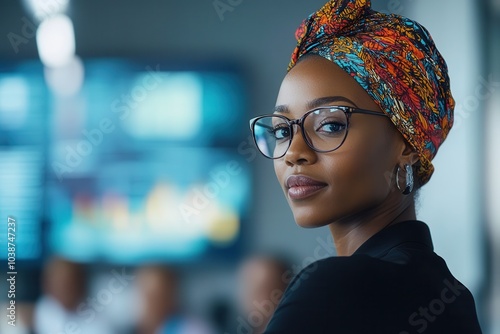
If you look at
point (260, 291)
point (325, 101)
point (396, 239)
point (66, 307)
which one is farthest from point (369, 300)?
point (66, 307)

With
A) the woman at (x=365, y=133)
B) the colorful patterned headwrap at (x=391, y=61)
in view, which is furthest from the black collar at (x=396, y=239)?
the colorful patterned headwrap at (x=391, y=61)

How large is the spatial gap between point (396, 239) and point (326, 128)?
0.16m

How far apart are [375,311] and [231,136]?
10.6 ft

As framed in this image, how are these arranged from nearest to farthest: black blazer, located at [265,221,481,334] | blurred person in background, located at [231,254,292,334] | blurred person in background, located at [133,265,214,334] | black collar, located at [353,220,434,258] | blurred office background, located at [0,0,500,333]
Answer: black blazer, located at [265,221,481,334] → black collar, located at [353,220,434,258] → blurred person in background, located at [231,254,292,334] → blurred person in background, located at [133,265,214,334] → blurred office background, located at [0,0,500,333]

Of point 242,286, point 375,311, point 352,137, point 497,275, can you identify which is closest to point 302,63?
point 352,137

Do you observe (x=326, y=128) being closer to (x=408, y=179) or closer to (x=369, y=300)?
(x=408, y=179)

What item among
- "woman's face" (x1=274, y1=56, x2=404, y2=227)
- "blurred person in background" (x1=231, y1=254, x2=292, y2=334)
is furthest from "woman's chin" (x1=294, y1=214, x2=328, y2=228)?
"blurred person in background" (x1=231, y1=254, x2=292, y2=334)

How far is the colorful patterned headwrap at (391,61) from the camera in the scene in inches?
37.3

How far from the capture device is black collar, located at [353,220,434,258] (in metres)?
0.90

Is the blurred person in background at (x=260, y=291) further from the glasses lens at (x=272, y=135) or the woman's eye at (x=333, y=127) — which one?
the woman's eye at (x=333, y=127)

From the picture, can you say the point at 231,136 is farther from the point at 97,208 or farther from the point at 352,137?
the point at 352,137

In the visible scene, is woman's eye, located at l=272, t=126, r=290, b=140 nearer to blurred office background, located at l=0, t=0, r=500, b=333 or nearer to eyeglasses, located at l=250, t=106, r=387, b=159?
eyeglasses, located at l=250, t=106, r=387, b=159

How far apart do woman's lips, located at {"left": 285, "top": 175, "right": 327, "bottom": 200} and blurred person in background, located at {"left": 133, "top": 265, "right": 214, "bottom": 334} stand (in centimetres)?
259

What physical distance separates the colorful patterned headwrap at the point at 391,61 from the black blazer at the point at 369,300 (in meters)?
0.21
